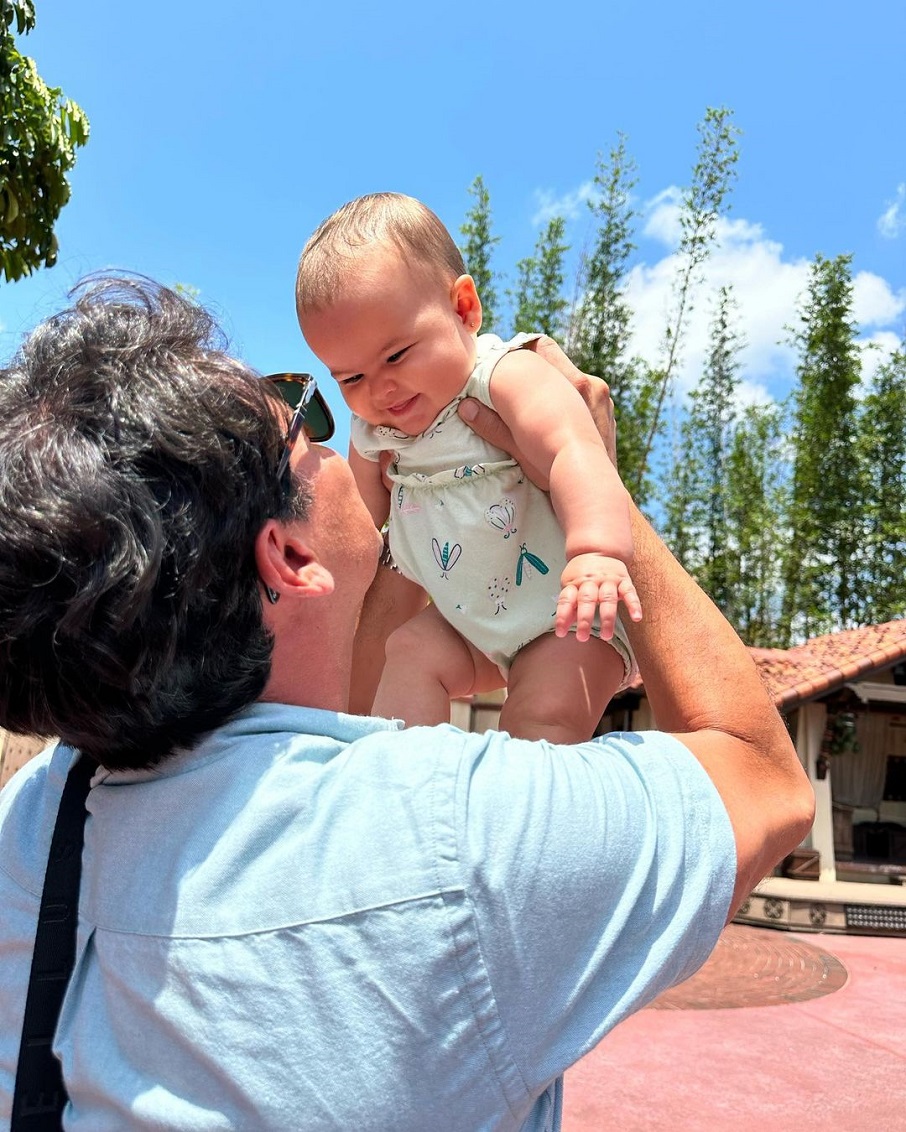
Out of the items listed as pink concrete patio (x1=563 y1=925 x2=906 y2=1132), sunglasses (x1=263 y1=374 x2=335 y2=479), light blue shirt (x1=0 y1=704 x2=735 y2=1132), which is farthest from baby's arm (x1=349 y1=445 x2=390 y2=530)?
pink concrete patio (x1=563 y1=925 x2=906 y2=1132)

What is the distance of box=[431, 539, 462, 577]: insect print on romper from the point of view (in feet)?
5.92

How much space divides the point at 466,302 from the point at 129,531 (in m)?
1.12

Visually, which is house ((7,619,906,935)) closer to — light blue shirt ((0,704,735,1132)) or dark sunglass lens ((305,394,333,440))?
dark sunglass lens ((305,394,333,440))

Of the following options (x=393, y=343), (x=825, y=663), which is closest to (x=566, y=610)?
(x=393, y=343)

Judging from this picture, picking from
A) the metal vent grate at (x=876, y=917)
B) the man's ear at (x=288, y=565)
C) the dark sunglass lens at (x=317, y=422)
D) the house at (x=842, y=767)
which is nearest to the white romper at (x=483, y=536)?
the dark sunglass lens at (x=317, y=422)

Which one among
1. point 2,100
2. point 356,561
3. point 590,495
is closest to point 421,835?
point 356,561

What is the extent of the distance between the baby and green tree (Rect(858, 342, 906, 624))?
73.3 ft

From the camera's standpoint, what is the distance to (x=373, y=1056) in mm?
885

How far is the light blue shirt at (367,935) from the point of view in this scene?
890mm

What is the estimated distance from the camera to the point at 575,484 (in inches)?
59.9

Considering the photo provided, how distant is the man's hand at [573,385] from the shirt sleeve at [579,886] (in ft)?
2.62

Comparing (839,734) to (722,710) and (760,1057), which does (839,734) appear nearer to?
(760,1057)

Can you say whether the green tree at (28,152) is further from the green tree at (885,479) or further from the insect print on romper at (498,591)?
the green tree at (885,479)

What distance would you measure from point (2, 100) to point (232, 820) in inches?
211
